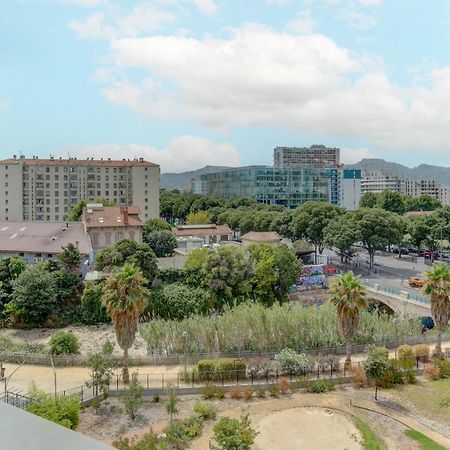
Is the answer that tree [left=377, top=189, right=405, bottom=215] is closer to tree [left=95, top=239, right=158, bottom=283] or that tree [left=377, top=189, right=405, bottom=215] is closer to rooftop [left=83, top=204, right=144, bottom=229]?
rooftop [left=83, top=204, right=144, bottom=229]

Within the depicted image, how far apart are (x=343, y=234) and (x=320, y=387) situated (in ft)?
123

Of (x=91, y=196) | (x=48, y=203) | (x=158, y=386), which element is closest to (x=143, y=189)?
(x=91, y=196)

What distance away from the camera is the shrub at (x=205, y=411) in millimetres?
23078

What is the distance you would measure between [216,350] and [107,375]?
8.14m

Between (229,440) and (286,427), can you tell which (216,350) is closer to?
(286,427)

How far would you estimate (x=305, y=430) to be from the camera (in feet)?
71.4

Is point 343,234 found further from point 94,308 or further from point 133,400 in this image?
point 133,400

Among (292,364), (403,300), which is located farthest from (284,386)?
(403,300)

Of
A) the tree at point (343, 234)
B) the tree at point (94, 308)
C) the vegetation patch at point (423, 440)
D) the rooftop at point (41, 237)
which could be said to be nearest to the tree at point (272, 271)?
the tree at point (94, 308)

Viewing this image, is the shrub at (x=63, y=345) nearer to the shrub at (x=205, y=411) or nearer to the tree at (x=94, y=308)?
the shrub at (x=205, y=411)

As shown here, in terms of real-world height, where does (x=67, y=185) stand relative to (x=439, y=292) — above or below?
above

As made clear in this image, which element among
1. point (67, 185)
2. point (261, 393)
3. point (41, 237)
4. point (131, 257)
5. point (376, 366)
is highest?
point (67, 185)

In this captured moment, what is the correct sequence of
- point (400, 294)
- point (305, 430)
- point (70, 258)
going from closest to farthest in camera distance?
1. point (305, 430)
2. point (400, 294)
3. point (70, 258)

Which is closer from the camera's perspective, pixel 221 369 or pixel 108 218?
pixel 221 369
